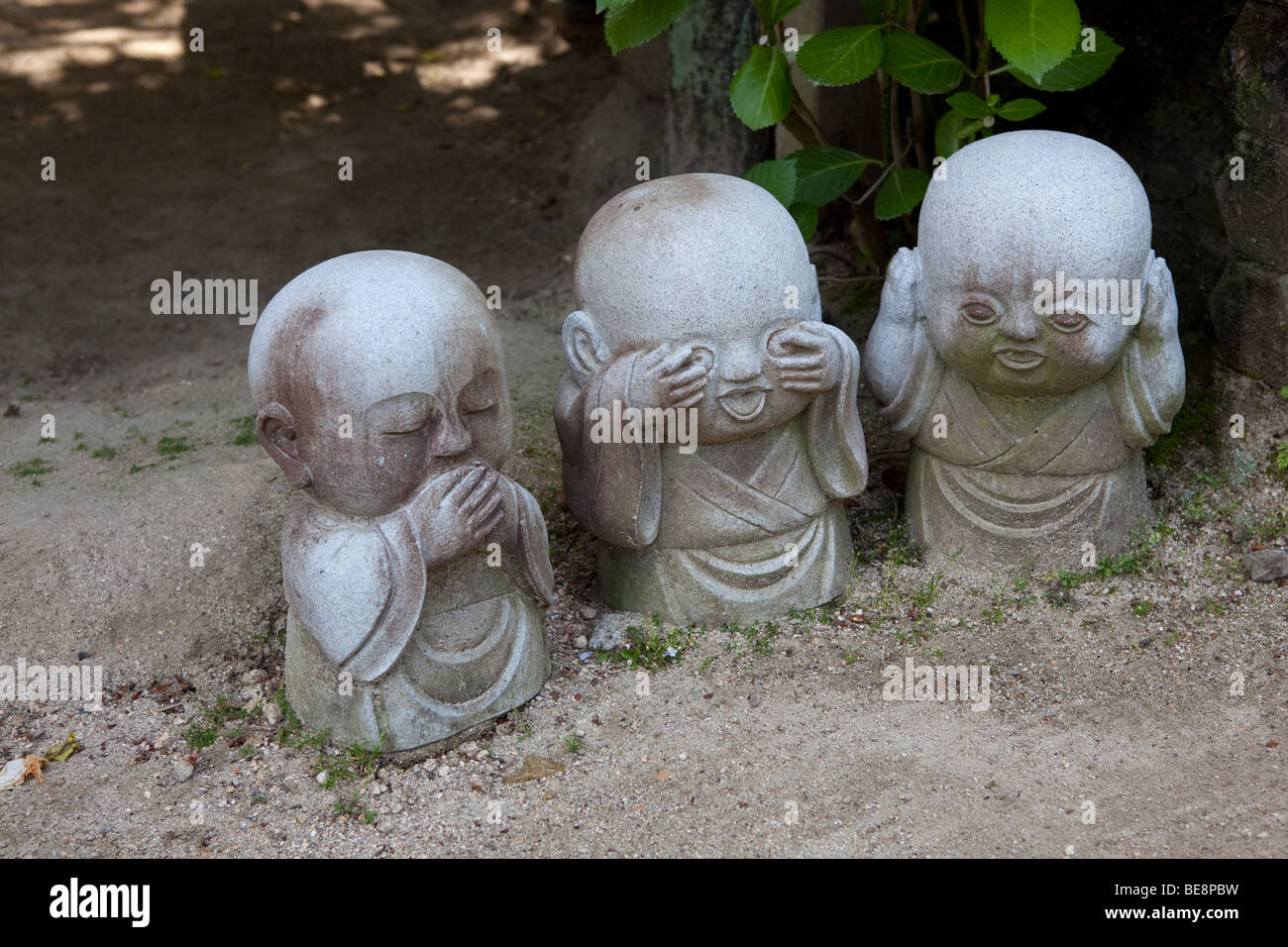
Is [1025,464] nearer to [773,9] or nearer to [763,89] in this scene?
[763,89]

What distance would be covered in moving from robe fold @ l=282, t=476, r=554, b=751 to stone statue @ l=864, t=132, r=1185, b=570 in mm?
1192

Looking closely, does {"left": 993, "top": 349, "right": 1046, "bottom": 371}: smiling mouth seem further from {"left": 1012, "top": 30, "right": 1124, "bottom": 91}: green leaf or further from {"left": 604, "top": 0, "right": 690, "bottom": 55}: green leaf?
{"left": 604, "top": 0, "right": 690, "bottom": 55}: green leaf

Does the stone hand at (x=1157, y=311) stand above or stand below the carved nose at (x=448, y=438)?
above

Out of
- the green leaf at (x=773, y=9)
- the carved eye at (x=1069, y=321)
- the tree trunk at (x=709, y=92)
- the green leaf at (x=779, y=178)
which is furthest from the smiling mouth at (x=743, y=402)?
the tree trunk at (x=709, y=92)

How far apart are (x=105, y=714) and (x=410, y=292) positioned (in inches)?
59.6

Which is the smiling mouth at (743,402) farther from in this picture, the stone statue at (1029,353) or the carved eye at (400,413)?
the carved eye at (400,413)

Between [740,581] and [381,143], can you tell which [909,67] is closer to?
[740,581]

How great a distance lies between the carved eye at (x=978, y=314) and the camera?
11.6 ft

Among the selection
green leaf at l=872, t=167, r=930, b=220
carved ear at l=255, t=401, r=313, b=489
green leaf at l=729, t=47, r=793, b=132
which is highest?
green leaf at l=729, t=47, r=793, b=132

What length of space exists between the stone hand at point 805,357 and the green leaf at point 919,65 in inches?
43.5

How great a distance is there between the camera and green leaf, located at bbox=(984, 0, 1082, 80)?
371 cm

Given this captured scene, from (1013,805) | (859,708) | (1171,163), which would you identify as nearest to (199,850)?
(859,708)

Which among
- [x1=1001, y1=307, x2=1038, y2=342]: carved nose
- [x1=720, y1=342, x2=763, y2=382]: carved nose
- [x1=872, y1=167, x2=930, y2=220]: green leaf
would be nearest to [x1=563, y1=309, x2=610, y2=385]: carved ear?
[x1=720, y1=342, x2=763, y2=382]: carved nose

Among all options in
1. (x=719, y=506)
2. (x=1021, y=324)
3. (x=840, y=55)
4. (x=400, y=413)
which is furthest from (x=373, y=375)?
(x=840, y=55)
